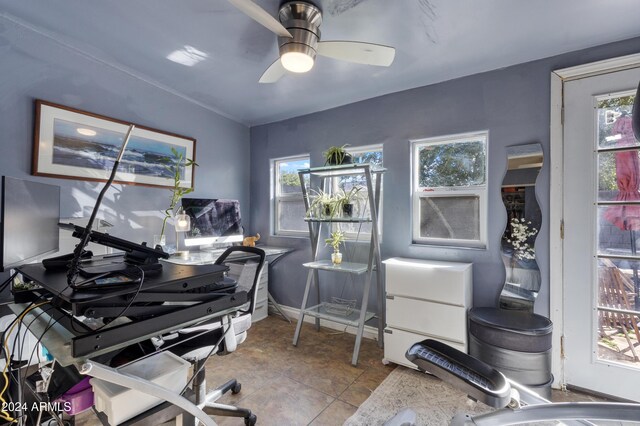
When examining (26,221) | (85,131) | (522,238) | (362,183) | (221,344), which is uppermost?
(85,131)

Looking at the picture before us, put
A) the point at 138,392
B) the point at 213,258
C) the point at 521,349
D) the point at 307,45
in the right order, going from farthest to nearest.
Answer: the point at 213,258 < the point at 521,349 < the point at 307,45 < the point at 138,392

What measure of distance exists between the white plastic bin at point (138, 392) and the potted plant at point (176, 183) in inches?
73.1

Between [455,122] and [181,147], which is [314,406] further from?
[181,147]

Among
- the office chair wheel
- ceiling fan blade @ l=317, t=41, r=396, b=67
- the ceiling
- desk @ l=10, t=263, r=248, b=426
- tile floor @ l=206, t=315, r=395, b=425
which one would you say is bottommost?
tile floor @ l=206, t=315, r=395, b=425

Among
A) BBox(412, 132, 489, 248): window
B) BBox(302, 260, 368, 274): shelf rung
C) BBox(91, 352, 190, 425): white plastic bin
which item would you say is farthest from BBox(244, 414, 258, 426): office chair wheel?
BBox(412, 132, 489, 248): window

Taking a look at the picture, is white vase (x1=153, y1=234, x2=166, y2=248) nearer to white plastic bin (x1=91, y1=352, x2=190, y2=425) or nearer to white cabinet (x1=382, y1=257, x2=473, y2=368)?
white plastic bin (x1=91, y1=352, x2=190, y2=425)

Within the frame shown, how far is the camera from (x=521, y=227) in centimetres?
219

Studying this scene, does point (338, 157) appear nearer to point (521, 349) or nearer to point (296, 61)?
point (296, 61)

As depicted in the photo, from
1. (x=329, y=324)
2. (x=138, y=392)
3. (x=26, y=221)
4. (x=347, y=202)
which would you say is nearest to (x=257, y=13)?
(x=26, y=221)

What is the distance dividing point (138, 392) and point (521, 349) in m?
2.05

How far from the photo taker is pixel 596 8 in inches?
65.1

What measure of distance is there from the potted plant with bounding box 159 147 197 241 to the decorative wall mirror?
276 cm

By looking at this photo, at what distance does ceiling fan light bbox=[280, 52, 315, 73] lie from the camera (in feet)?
5.57

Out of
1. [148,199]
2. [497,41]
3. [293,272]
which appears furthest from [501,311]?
[148,199]
